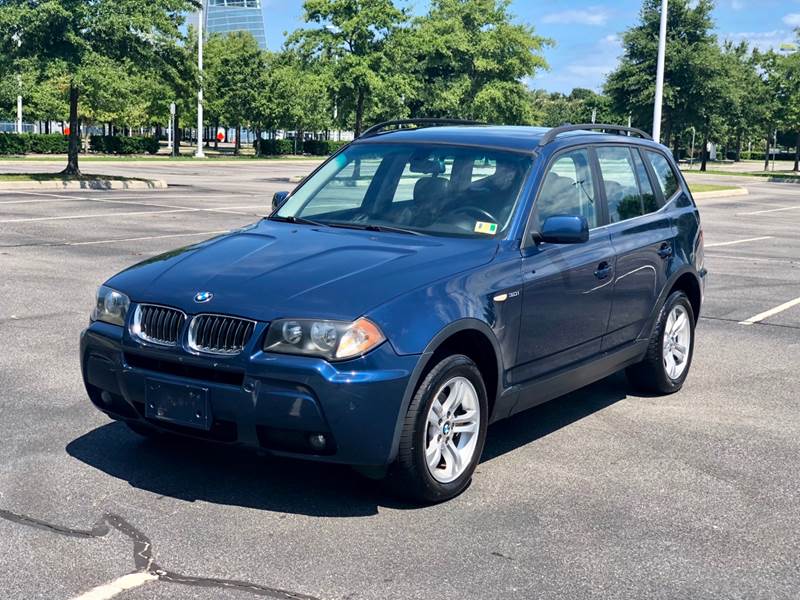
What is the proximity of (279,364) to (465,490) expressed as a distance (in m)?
1.28

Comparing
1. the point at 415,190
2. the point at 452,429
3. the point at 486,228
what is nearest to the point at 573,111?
the point at 415,190

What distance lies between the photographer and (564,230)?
5.21m

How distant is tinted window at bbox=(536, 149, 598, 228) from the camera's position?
5.60m

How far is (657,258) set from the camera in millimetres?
6566

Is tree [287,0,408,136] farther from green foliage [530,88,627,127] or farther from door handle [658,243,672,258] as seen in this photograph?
green foliage [530,88,627,127]

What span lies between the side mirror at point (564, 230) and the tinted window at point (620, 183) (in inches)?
39.8

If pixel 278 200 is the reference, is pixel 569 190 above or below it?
above

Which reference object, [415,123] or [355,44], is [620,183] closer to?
[415,123]

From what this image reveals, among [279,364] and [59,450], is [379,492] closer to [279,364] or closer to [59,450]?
[279,364]

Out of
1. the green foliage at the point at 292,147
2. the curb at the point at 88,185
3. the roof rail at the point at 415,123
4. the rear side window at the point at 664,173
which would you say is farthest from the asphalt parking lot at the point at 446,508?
the green foliage at the point at 292,147

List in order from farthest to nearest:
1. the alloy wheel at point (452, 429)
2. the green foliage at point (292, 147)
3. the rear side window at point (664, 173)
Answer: the green foliage at point (292, 147)
the rear side window at point (664, 173)
the alloy wheel at point (452, 429)

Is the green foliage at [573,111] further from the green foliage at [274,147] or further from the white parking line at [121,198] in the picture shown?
the white parking line at [121,198]

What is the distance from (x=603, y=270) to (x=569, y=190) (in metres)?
0.51

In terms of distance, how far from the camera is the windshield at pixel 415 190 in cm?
545
